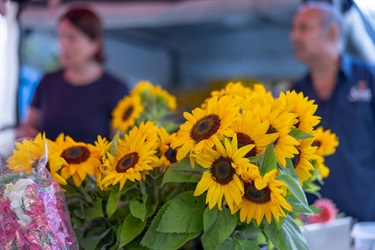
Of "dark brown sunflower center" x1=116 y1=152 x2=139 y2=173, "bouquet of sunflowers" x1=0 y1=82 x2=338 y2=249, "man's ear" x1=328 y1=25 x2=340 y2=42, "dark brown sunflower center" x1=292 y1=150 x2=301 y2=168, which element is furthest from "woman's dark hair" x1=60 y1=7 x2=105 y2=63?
"dark brown sunflower center" x1=292 y1=150 x2=301 y2=168

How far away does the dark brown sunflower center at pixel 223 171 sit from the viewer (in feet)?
2.25

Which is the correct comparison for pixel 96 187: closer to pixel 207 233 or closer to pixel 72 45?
pixel 207 233

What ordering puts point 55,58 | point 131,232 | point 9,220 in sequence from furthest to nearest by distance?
1. point 55,58
2. point 131,232
3. point 9,220

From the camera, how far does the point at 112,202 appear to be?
0.82m

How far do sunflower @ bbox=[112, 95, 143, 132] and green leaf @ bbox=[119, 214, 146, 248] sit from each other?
35cm

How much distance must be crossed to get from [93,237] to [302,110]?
38 centimetres

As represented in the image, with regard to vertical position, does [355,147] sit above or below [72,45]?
below

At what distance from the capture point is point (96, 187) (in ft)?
2.89

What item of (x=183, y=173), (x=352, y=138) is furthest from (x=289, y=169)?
(x=352, y=138)

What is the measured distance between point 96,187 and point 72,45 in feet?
3.74

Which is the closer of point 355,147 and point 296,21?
point 355,147

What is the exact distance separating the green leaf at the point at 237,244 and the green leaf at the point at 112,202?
0.18m

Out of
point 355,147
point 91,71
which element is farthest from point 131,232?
point 91,71

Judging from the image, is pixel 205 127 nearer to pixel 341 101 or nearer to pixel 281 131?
pixel 281 131
